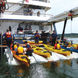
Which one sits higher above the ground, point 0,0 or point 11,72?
point 0,0

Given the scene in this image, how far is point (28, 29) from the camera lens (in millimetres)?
23688

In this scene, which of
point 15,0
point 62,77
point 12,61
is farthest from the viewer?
point 15,0

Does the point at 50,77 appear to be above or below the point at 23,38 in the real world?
below

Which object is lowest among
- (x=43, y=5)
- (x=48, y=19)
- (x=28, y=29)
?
(x=28, y=29)

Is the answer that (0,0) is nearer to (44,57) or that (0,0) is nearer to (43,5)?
(43,5)

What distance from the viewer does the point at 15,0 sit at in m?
22.5

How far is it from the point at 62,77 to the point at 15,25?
53.5ft

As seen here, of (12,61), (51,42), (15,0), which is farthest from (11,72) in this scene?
(15,0)

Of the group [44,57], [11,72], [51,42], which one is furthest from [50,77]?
[51,42]

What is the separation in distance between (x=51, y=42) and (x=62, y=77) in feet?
34.2

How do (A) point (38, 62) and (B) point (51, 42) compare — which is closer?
(A) point (38, 62)

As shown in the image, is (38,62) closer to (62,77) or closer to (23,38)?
(62,77)

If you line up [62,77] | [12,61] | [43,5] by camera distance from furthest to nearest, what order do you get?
[43,5] < [12,61] < [62,77]

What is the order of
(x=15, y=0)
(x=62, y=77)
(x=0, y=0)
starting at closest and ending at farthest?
(x=62, y=77)
(x=0, y=0)
(x=15, y=0)
